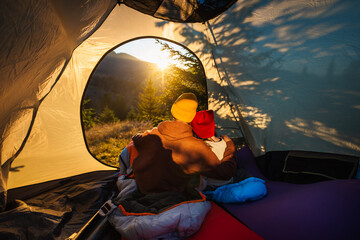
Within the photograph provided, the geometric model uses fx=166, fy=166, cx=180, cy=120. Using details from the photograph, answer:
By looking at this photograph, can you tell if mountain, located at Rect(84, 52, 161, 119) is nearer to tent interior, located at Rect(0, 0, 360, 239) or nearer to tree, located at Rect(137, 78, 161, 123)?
tree, located at Rect(137, 78, 161, 123)

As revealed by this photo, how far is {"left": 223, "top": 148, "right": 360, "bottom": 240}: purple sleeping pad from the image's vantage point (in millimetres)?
904

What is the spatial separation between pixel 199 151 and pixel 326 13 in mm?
1497

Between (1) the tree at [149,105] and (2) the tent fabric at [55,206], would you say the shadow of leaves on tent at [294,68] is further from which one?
(1) the tree at [149,105]

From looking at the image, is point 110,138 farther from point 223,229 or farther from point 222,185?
point 223,229

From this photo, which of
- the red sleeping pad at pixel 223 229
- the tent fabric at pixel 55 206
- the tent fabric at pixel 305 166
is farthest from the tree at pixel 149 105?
the red sleeping pad at pixel 223 229

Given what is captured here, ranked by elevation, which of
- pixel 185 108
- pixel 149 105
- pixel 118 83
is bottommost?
pixel 185 108

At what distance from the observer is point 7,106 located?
3.43 feet

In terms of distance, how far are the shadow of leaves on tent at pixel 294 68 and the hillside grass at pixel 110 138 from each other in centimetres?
381

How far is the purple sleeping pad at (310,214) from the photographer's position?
35.6 inches

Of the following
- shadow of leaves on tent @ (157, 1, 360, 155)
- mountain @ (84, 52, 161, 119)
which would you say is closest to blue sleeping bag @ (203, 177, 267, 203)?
shadow of leaves on tent @ (157, 1, 360, 155)

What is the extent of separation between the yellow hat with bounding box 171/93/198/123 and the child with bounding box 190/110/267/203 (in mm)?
138

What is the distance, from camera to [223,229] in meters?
1.16

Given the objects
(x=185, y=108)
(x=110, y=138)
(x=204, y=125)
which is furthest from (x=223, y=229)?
(x=110, y=138)

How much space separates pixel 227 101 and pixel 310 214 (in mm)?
1722
